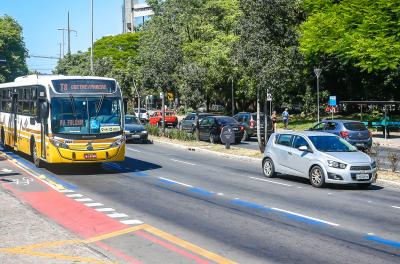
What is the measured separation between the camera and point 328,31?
2016 inches

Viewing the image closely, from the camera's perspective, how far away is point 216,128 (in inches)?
1406

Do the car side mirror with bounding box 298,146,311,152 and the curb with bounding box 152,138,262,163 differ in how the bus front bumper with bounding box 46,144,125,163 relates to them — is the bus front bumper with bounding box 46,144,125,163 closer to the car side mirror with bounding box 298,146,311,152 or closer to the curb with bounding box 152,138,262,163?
the car side mirror with bounding box 298,146,311,152

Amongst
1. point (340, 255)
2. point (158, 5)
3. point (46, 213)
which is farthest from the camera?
point (158, 5)

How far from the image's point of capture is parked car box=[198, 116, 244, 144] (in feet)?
117

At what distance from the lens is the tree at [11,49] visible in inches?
3826

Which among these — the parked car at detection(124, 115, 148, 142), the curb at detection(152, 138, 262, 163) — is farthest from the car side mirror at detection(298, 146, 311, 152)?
the parked car at detection(124, 115, 148, 142)

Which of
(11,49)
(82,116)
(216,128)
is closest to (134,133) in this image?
(216,128)

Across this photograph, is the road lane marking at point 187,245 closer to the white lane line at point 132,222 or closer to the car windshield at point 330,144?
the white lane line at point 132,222

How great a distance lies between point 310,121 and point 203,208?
4284cm

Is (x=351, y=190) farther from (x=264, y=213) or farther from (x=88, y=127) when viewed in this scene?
(x=88, y=127)

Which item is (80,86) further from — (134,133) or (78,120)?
(134,133)

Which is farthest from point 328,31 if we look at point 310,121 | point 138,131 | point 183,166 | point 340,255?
point 340,255

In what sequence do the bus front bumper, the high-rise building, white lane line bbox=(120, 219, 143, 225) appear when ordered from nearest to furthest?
white lane line bbox=(120, 219, 143, 225) < the bus front bumper < the high-rise building

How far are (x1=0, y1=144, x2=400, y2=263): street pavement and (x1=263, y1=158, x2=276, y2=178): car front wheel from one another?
0.93 feet
